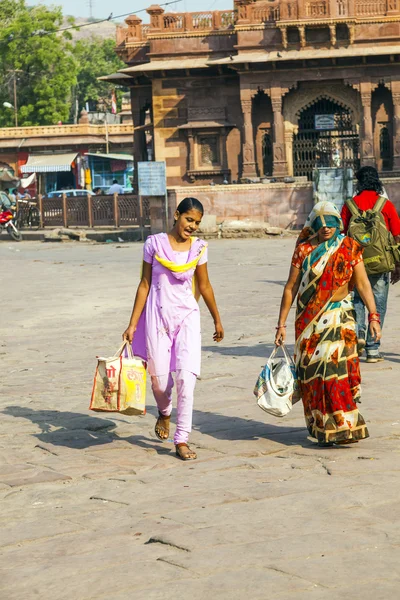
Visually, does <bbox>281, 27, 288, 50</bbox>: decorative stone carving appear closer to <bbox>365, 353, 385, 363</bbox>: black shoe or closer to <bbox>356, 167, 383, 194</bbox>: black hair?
<bbox>356, 167, 383, 194</bbox>: black hair

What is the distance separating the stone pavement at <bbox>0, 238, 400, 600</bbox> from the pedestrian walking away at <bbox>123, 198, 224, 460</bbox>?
0.42 metres

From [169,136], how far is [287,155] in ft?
12.9

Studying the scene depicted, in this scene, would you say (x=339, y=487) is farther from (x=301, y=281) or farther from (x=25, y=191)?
(x=25, y=191)

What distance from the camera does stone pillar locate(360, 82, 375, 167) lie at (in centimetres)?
3381

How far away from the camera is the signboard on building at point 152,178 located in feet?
90.0

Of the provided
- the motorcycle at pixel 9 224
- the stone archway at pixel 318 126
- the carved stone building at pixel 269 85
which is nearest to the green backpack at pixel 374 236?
the motorcycle at pixel 9 224

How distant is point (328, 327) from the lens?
6.31m

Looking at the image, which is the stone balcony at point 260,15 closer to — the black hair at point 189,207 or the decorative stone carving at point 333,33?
the decorative stone carving at point 333,33

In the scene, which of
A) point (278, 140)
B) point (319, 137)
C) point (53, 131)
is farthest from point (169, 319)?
point (53, 131)

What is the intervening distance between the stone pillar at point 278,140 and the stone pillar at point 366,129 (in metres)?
2.39

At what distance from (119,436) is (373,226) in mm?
3142

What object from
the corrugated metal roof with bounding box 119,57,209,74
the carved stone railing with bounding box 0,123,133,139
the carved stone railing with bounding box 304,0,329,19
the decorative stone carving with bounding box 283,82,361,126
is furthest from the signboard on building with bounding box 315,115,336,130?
the carved stone railing with bounding box 0,123,133,139

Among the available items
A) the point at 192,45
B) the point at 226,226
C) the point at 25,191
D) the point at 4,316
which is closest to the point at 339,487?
the point at 4,316

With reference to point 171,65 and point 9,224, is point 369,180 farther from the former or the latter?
point 171,65
